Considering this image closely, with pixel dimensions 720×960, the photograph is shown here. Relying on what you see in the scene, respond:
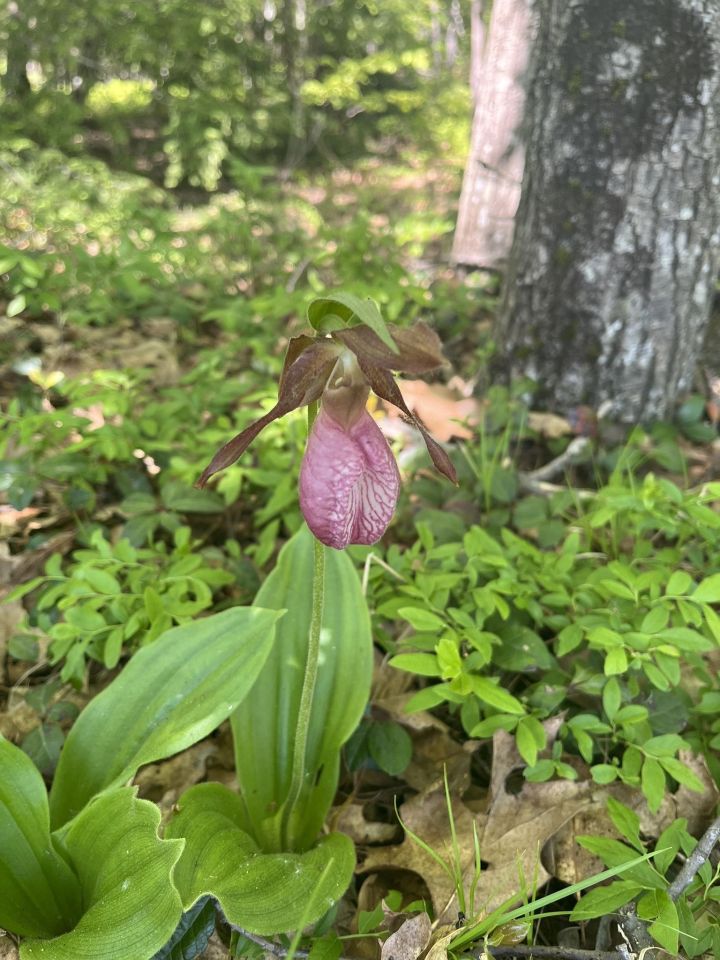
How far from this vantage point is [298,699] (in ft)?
4.09

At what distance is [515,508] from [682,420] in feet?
2.77

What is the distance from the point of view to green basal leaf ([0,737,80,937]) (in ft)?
3.27

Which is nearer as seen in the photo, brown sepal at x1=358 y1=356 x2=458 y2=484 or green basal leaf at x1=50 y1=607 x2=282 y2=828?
brown sepal at x1=358 y1=356 x2=458 y2=484

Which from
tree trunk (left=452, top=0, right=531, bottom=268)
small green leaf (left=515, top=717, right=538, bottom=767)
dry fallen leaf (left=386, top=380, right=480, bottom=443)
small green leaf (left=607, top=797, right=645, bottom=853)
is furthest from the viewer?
tree trunk (left=452, top=0, right=531, bottom=268)

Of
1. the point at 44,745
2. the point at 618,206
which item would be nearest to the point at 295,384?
the point at 44,745

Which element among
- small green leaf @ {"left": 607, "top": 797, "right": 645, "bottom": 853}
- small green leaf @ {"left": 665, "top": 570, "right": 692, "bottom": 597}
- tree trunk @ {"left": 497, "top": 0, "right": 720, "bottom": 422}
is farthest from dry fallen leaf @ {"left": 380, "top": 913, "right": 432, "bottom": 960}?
tree trunk @ {"left": 497, "top": 0, "right": 720, "bottom": 422}

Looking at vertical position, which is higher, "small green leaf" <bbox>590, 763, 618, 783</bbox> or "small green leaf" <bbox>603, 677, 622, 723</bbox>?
"small green leaf" <bbox>603, 677, 622, 723</bbox>

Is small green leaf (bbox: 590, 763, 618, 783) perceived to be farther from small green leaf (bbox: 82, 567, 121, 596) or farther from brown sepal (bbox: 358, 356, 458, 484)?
small green leaf (bbox: 82, 567, 121, 596)

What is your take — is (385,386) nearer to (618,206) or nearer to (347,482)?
(347,482)

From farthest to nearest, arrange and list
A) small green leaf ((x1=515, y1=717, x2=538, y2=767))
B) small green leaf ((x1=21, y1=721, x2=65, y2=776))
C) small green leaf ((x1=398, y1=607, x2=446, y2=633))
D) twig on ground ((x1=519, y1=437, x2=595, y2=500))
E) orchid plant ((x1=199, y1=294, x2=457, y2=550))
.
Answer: twig on ground ((x1=519, y1=437, x2=595, y2=500)), small green leaf ((x1=21, y1=721, x2=65, y2=776)), small green leaf ((x1=398, y1=607, x2=446, y2=633)), small green leaf ((x1=515, y1=717, x2=538, y2=767)), orchid plant ((x1=199, y1=294, x2=457, y2=550))

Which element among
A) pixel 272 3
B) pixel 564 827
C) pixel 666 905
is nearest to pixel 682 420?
pixel 564 827

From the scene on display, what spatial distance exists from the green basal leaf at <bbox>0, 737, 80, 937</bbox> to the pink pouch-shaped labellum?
1.90 ft

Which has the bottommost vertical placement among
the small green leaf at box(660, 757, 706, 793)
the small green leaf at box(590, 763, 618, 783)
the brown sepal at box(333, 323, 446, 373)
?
the small green leaf at box(590, 763, 618, 783)

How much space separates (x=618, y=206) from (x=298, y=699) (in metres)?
1.69
